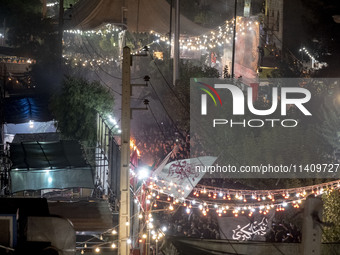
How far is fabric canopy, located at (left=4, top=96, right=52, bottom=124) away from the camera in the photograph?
19328mm

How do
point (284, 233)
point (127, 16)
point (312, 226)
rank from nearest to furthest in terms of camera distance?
point (312, 226) → point (284, 233) → point (127, 16)

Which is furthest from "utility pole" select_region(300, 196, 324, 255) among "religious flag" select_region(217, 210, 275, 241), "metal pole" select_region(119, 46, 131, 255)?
"religious flag" select_region(217, 210, 275, 241)

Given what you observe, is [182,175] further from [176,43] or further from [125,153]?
[125,153]

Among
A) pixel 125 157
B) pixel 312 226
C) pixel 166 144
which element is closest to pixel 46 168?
pixel 125 157

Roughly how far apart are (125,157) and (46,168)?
4.16 metres

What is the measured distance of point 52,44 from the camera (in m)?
22.8

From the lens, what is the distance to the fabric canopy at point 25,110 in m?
19.3

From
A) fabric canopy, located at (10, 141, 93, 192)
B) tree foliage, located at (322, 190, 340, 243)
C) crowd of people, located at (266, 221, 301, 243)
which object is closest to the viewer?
tree foliage, located at (322, 190, 340, 243)

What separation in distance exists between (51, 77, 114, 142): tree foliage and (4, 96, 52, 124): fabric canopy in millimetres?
1716

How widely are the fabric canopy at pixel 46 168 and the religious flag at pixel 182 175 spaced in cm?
206

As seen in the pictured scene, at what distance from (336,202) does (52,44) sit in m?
14.4

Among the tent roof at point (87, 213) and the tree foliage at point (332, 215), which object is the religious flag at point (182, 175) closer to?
the tent roof at point (87, 213)

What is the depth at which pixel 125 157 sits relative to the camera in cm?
1047

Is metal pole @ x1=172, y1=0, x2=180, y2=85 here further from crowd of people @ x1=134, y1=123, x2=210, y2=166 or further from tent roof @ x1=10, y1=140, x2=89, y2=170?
tent roof @ x1=10, y1=140, x2=89, y2=170
